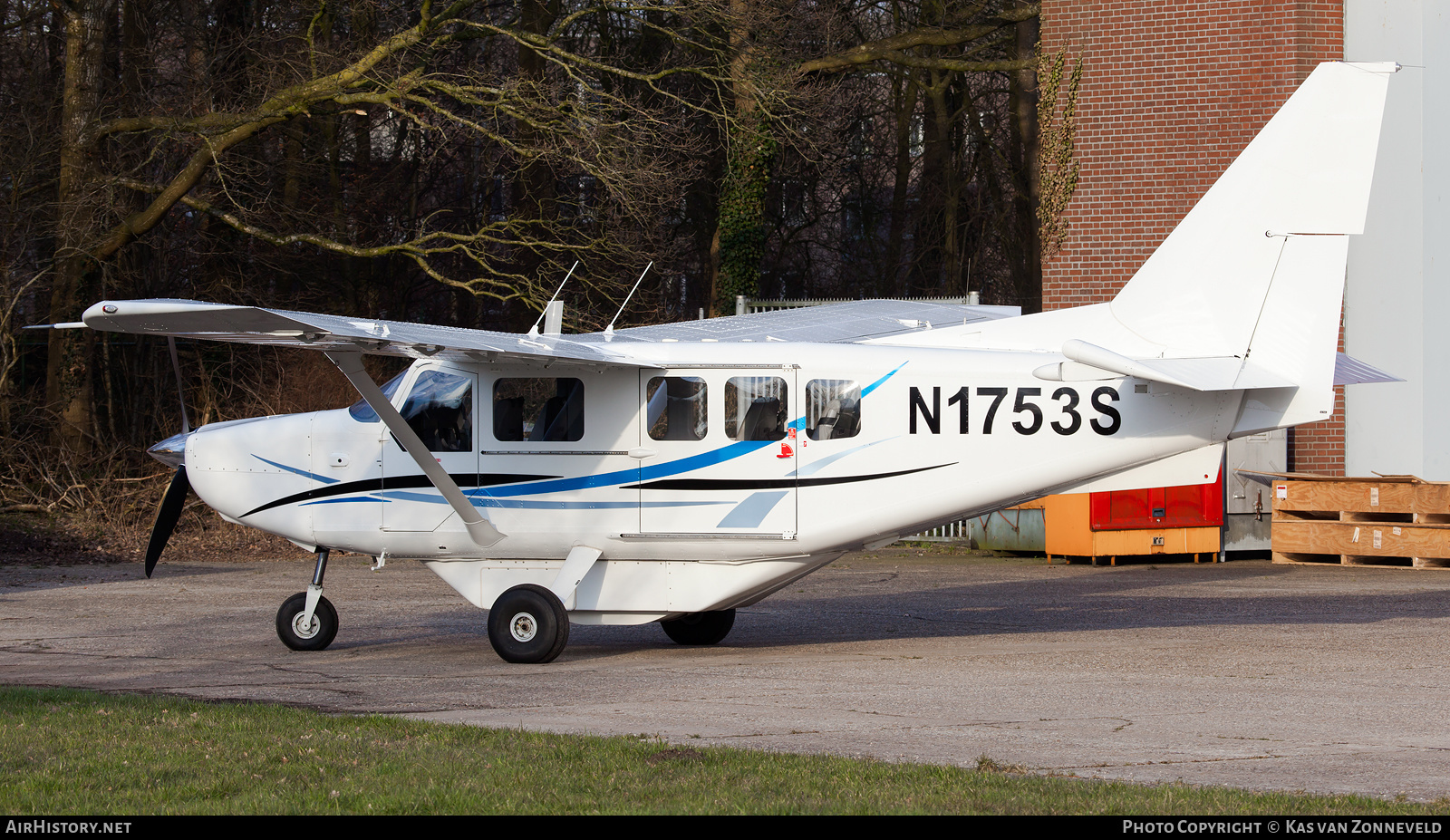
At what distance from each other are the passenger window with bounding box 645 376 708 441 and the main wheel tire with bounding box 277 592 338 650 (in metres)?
3.19

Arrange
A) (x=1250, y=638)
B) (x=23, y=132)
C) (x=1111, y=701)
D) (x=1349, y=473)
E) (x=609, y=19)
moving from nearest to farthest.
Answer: (x=1111, y=701) → (x=1250, y=638) → (x=1349, y=473) → (x=23, y=132) → (x=609, y=19)

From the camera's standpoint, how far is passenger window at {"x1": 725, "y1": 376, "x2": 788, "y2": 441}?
1074 cm

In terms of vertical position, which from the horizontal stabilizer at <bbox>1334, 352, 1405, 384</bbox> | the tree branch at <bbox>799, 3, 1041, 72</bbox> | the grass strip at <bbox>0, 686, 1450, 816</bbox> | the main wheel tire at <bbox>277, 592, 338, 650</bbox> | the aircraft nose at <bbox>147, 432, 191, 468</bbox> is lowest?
the main wheel tire at <bbox>277, 592, 338, 650</bbox>

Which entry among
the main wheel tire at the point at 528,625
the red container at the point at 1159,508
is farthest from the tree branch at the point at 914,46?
the main wheel tire at the point at 528,625

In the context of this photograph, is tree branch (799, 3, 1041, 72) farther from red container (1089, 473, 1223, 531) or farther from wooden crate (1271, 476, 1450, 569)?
wooden crate (1271, 476, 1450, 569)

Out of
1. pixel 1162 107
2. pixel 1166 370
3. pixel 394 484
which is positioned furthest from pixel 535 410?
pixel 1162 107

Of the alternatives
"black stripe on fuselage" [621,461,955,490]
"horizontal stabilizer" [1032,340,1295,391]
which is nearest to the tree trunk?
"black stripe on fuselage" [621,461,955,490]

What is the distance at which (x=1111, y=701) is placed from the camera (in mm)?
8672

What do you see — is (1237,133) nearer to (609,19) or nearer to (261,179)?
(609,19)

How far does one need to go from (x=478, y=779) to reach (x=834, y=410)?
5148 millimetres

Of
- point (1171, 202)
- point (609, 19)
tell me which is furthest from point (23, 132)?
point (1171, 202)

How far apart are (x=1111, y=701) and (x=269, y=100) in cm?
1615

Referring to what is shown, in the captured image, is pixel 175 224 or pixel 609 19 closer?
pixel 175 224

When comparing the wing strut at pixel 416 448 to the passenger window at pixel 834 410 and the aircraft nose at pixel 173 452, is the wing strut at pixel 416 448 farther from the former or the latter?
the passenger window at pixel 834 410
